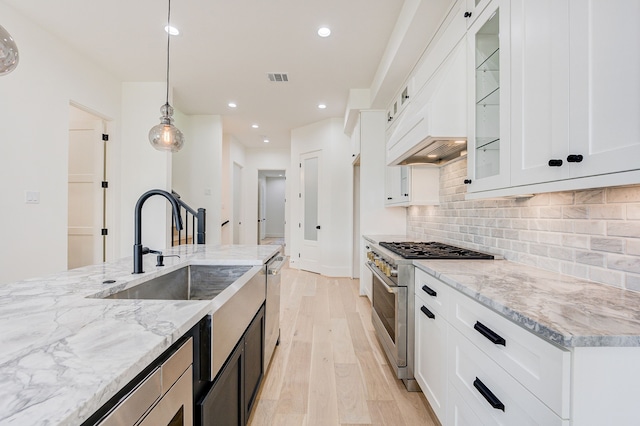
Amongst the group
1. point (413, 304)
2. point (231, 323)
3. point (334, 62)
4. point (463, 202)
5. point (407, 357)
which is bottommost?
point (407, 357)

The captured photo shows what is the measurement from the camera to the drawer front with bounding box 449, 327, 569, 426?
848mm

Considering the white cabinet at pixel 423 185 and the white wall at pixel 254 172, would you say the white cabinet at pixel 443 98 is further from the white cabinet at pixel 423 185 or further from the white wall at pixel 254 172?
the white wall at pixel 254 172

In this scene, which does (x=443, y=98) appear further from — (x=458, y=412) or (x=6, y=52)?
(x=6, y=52)

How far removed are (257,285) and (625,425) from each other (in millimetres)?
1540

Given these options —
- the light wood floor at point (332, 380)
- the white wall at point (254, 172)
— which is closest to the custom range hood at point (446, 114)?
the light wood floor at point (332, 380)

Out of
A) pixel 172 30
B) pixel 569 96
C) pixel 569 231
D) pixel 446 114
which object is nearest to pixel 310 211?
pixel 172 30

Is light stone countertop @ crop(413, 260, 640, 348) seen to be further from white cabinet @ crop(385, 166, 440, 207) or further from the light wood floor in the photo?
white cabinet @ crop(385, 166, 440, 207)

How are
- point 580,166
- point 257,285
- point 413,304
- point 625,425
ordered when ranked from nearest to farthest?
point 625,425 → point 580,166 → point 257,285 → point 413,304

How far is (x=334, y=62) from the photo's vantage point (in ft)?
11.7

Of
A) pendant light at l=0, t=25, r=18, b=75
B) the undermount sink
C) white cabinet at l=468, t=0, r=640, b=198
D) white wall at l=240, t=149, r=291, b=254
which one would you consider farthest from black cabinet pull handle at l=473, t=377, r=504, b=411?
white wall at l=240, t=149, r=291, b=254

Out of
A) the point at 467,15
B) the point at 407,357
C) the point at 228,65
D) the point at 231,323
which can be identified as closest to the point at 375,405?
the point at 407,357

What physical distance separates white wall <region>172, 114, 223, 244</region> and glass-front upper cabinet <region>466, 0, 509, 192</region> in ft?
15.4

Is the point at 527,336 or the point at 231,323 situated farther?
the point at 231,323

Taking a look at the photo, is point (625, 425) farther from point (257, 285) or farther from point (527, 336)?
point (257, 285)
